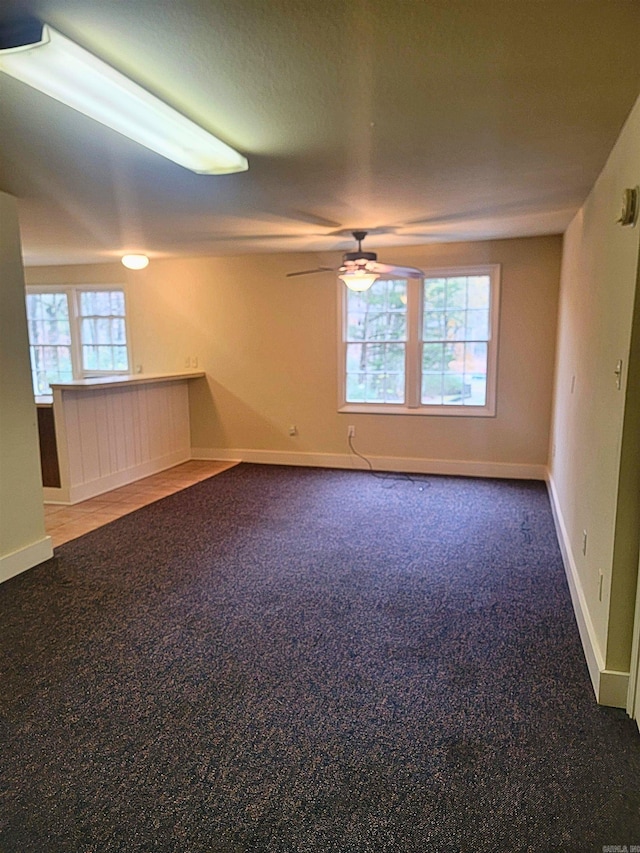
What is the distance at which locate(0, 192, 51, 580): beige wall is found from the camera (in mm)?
3213

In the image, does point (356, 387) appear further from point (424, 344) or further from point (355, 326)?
point (424, 344)

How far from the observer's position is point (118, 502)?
4.83 meters

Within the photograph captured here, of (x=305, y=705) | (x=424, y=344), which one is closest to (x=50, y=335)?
(x=424, y=344)

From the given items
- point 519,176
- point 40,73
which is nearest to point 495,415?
point 519,176

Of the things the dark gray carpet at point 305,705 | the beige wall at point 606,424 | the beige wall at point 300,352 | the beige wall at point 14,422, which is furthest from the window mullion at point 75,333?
the beige wall at point 606,424

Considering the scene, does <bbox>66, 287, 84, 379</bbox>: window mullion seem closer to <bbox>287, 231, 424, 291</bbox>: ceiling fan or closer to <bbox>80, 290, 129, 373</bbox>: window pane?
<bbox>80, 290, 129, 373</bbox>: window pane

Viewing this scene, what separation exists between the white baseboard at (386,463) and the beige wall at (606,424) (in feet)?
6.25

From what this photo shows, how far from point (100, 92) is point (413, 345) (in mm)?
4245

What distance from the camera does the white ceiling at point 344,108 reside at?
149 centimetres

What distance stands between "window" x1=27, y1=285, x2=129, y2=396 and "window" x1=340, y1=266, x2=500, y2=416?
2982 mm

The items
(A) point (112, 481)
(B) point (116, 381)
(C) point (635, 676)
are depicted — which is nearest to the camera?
(C) point (635, 676)

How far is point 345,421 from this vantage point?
19.7 ft

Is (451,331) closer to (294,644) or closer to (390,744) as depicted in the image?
(294,644)

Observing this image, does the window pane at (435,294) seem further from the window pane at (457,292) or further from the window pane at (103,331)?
the window pane at (103,331)
